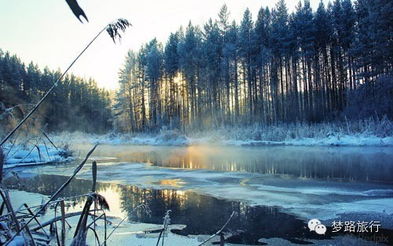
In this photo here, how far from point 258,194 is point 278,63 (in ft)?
113

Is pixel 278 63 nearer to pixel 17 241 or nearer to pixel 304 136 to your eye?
pixel 304 136

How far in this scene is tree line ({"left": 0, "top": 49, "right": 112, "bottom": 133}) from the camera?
5672cm

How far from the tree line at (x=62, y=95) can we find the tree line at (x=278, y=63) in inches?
835

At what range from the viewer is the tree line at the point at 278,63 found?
33.3m

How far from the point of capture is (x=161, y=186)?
858 cm

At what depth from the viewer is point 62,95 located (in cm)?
6625

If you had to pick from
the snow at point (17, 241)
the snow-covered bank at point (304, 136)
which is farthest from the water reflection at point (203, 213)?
the snow-covered bank at point (304, 136)

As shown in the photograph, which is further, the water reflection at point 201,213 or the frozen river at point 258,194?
the frozen river at point 258,194

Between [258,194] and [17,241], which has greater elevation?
[17,241]

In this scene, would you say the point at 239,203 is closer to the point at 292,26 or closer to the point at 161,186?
the point at 161,186

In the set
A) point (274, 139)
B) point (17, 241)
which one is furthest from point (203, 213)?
point (274, 139)

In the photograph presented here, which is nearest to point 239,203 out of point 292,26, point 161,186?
point 161,186

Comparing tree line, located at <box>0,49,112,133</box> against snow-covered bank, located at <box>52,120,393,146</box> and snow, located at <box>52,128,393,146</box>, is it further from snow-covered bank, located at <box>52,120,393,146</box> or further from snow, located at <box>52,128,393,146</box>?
snow-covered bank, located at <box>52,120,393,146</box>

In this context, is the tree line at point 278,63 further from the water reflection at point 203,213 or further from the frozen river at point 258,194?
the water reflection at point 203,213
